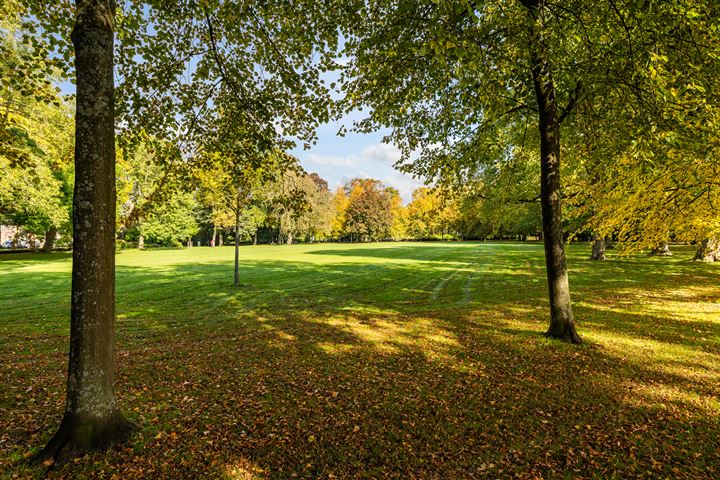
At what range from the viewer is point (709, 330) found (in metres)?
9.28

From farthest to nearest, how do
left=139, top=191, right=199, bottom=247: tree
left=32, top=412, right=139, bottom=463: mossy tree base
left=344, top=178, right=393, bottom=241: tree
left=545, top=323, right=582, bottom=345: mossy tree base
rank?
left=344, top=178, right=393, bottom=241: tree
left=139, top=191, right=199, bottom=247: tree
left=545, top=323, right=582, bottom=345: mossy tree base
left=32, top=412, right=139, bottom=463: mossy tree base

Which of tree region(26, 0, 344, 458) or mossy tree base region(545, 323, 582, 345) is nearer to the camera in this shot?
tree region(26, 0, 344, 458)

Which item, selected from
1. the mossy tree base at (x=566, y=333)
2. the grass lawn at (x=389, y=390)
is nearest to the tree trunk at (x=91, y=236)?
the grass lawn at (x=389, y=390)

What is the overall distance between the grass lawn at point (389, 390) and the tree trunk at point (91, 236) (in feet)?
1.51

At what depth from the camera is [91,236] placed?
388cm

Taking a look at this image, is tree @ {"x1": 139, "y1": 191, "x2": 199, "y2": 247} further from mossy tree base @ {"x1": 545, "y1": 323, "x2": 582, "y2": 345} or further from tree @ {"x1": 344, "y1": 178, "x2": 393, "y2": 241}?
mossy tree base @ {"x1": 545, "y1": 323, "x2": 582, "y2": 345}

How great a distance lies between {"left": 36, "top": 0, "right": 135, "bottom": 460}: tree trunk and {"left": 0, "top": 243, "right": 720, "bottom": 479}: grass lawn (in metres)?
0.46

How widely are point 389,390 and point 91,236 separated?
4.81 m

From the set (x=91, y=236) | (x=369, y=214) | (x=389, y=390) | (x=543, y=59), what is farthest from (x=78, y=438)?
(x=369, y=214)

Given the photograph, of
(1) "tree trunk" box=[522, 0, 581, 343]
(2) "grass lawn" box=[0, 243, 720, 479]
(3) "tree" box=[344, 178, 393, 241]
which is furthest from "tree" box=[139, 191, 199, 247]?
(1) "tree trunk" box=[522, 0, 581, 343]

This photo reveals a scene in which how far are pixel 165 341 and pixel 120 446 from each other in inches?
204

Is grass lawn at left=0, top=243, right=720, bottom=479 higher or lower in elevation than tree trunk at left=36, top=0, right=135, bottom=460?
lower

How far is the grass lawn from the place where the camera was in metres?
4.14

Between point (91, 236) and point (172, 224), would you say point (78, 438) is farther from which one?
point (172, 224)
